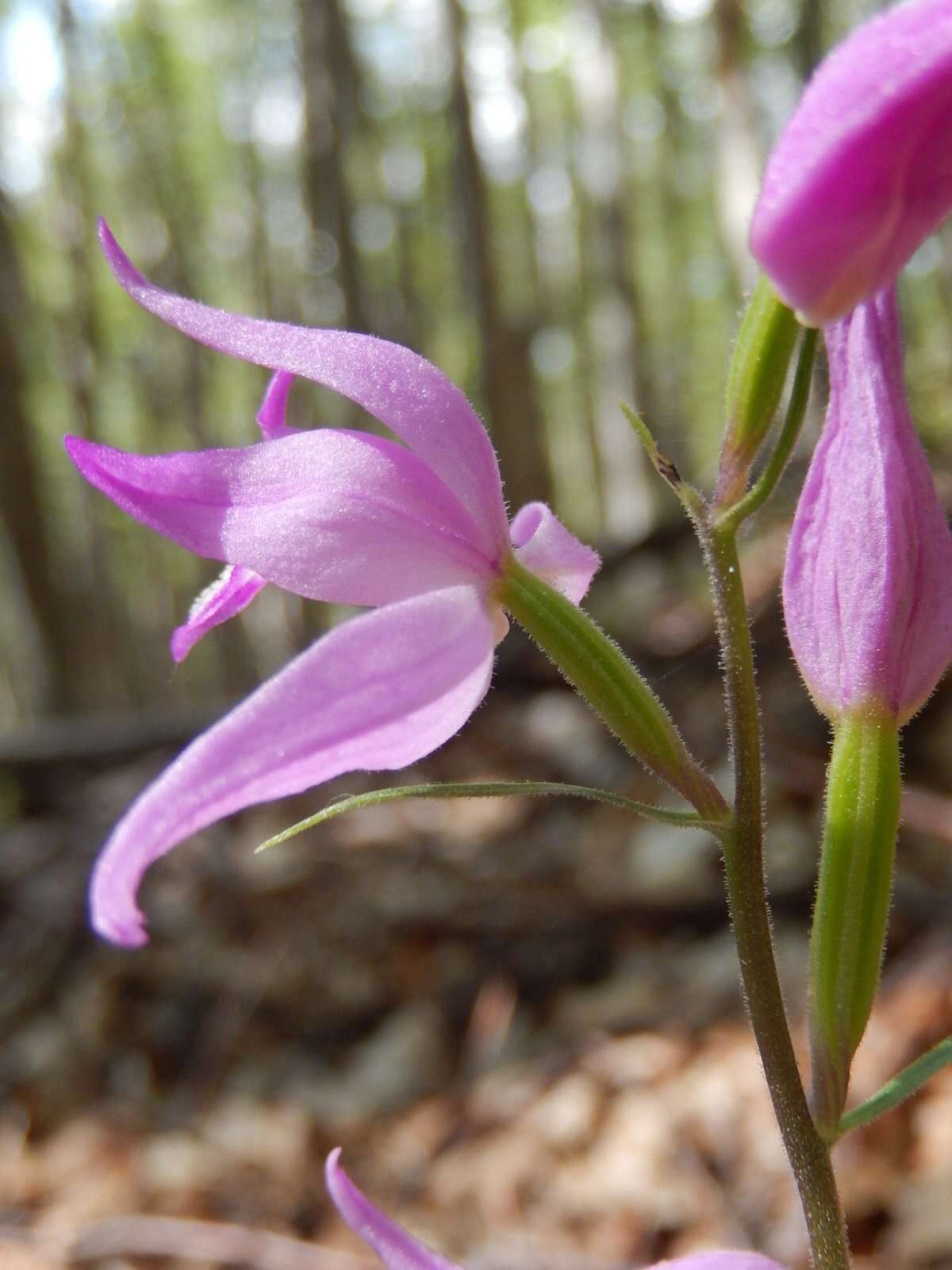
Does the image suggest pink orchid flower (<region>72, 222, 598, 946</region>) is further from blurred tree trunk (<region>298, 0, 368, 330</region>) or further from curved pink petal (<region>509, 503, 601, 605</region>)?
blurred tree trunk (<region>298, 0, 368, 330</region>)

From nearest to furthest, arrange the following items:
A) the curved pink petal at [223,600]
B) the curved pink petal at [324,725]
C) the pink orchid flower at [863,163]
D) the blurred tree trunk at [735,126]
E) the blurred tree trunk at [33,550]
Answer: the pink orchid flower at [863,163] < the curved pink petal at [324,725] < the curved pink petal at [223,600] < the blurred tree trunk at [735,126] < the blurred tree trunk at [33,550]

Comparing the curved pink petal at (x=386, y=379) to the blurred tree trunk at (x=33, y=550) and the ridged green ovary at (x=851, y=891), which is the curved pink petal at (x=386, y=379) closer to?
the ridged green ovary at (x=851, y=891)

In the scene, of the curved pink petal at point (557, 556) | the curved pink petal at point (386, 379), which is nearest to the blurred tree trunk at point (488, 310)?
the curved pink petal at point (557, 556)

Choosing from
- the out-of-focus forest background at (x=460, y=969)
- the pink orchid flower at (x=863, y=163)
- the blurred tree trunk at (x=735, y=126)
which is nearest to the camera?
the pink orchid flower at (x=863, y=163)

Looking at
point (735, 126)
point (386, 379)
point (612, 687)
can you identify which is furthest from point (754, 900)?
point (735, 126)

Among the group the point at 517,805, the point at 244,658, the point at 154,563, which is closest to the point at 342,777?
the point at 517,805

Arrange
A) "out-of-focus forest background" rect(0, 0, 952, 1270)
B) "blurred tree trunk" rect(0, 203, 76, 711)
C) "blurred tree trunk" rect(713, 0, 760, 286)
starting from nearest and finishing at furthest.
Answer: "out-of-focus forest background" rect(0, 0, 952, 1270)
"blurred tree trunk" rect(713, 0, 760, 286)
"blurred tree trunk" rect(0, 203, 76, 711)

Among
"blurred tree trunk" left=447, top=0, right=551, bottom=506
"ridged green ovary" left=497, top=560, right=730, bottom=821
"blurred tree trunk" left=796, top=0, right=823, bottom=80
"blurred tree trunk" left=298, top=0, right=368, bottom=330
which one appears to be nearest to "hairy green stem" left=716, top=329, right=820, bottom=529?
"ridged green ovary" left=497, top=560, right=730, bottom=821

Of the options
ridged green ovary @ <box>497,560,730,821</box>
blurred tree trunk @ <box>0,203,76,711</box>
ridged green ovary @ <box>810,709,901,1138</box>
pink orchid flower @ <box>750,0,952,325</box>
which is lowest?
blurred tree trunk @ <box>0,203,76,711</box>
